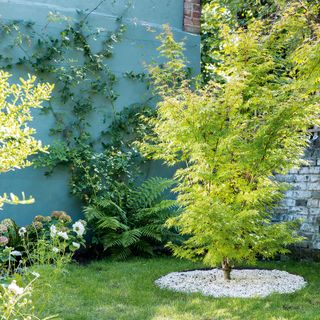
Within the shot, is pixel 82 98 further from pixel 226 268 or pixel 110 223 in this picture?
pixel 226 268

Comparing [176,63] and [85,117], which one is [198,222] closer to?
[176,63]

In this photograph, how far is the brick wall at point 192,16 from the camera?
7.93m

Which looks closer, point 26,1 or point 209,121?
point 209,121

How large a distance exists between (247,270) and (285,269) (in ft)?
1.53

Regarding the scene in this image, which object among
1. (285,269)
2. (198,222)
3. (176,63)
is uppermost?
(176,63)

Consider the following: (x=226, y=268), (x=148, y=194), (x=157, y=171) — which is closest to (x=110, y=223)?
(x=148, y=194)

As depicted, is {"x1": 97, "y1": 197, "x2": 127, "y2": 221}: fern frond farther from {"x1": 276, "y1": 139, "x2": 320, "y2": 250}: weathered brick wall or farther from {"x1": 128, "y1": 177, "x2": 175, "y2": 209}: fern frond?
{"x1": 276, "y1": 139, "x2": 320, "y2": 250}: weathered brick wall

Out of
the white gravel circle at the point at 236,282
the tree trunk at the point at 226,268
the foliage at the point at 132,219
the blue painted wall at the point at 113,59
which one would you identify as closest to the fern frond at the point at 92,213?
the foliage at the point at 132,219

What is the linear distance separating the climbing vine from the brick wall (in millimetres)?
1124

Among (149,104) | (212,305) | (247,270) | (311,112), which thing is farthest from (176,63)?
(212,305)

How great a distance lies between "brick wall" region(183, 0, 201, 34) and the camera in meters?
7.93

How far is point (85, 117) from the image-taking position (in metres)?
7.07

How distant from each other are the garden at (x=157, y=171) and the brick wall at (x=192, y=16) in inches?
12.5

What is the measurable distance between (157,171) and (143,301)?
127 inches
